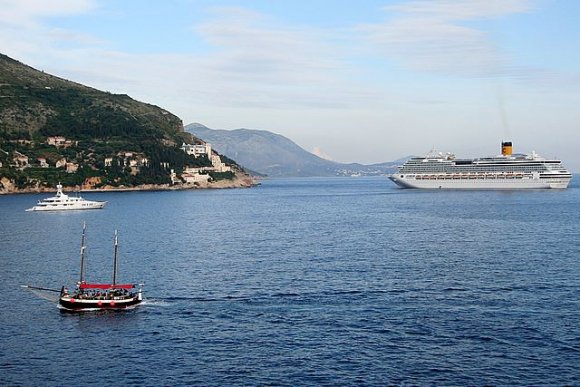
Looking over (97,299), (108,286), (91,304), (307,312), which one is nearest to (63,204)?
(108,286)

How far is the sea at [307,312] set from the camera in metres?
39.8

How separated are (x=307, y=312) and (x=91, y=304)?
18.0m

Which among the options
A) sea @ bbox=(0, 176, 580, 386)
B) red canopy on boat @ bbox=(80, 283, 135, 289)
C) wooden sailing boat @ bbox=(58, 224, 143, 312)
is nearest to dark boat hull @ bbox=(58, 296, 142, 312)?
wooden sailing boat @ bbox=(58, 224, 143, 312)

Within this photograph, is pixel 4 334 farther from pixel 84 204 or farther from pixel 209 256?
pixel 84 204

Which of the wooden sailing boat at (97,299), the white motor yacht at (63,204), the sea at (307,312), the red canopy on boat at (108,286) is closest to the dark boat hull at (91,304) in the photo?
the wooden sailing boat at (97,299)

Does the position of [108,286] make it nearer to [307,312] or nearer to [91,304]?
[91,304]

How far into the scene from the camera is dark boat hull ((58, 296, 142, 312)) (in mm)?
54875

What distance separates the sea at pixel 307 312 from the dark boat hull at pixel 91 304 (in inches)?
34.0

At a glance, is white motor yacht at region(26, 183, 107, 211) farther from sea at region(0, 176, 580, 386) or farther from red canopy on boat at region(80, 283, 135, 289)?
red canopy on boat at region(80, 283, 135, 289)

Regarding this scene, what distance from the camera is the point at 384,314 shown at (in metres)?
51.0

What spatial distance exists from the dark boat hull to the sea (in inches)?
34.0

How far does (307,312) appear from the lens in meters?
52.2

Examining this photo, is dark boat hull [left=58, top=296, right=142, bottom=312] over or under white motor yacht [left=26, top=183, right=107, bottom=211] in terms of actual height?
under

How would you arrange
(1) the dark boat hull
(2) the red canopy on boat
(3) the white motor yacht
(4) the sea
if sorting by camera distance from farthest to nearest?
(3) the white motor yacht
(2) the red canopy on boat
(1) the dark boat hull
(4) the sea
